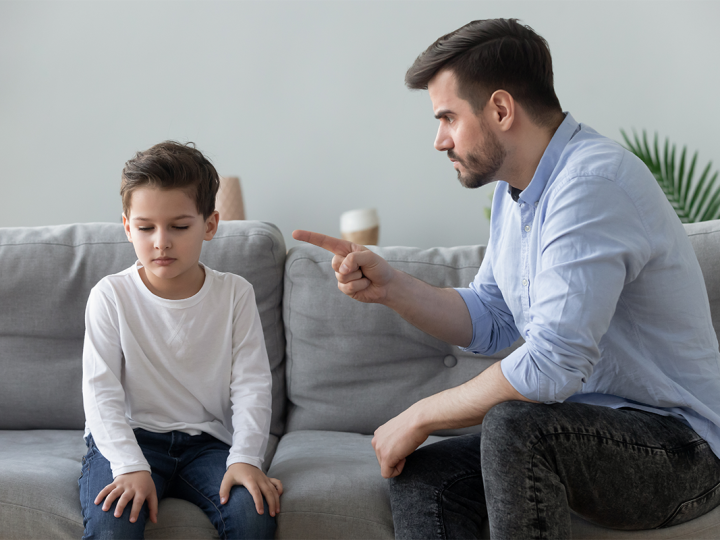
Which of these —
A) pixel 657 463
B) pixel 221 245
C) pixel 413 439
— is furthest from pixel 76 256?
pixel 657 463

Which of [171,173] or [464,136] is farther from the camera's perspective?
[171,173]

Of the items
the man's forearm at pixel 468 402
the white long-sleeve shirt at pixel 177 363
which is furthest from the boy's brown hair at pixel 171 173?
the man's forearm at pixel 468 402

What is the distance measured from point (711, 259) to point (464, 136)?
0.78m

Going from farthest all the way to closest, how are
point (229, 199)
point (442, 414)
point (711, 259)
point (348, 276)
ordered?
point (229, 199), point (711, 259), point (348, 276), point (442, 414)

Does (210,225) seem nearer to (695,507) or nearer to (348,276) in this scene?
(348,276)

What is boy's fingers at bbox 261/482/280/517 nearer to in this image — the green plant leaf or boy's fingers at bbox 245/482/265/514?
boy's fingers at bbox 245/482/265/514

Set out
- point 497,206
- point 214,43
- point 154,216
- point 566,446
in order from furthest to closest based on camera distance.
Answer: point 214,43 < point 497,206 < point 154,216 < point 566,446

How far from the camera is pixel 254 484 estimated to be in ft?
3.70

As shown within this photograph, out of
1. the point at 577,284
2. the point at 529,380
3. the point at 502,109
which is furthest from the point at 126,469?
the point at 502,109

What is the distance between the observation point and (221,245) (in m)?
1.59

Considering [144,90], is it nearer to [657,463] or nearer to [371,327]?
[371,327]

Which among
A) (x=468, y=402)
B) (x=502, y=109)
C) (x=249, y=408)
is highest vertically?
(x=502, y=109)

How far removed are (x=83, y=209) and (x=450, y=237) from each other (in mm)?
1587

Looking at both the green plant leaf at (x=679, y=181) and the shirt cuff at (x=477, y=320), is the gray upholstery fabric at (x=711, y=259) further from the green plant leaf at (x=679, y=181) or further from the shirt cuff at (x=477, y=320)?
the green plant leaf at (x=679, y=181)
